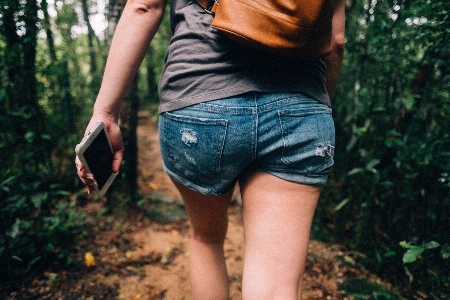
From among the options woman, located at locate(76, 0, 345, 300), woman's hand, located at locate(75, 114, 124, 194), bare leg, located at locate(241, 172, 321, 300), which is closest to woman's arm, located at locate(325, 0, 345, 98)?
woman, located at locate(76, 0, 345, 300)

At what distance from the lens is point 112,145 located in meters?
0.99

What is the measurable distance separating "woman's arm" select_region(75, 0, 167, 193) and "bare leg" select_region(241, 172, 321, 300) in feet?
1.82

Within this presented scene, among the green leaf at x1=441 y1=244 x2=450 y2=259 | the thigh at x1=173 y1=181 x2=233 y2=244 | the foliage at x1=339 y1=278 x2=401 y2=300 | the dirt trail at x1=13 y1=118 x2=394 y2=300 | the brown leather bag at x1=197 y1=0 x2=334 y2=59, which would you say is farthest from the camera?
the dirt trail at x1=13 y1=118 x2=394 y2=300

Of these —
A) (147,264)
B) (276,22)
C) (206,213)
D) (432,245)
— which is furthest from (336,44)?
(147,264)

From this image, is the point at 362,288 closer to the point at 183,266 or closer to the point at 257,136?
the point at 183,266

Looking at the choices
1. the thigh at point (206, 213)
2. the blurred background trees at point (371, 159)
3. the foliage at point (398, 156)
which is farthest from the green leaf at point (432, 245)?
the thigh at point (206, 213)

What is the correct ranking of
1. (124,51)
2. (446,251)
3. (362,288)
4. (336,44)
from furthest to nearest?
(362,288)
(446,251)
(336,44)
(124,51)

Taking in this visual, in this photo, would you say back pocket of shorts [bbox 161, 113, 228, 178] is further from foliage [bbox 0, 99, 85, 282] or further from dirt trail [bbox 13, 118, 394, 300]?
foliage [bbox 0, 99, 85, 282]

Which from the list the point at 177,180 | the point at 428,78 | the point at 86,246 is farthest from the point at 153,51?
the point at 177,180

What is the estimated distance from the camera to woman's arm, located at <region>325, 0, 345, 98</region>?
1006 millimetres

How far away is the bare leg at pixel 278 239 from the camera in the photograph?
2.78 ft

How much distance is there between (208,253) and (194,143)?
0.65m

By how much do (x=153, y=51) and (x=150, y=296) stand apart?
7.71m

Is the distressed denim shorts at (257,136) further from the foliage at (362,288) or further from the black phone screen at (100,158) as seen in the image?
the foliage at (362,288)
